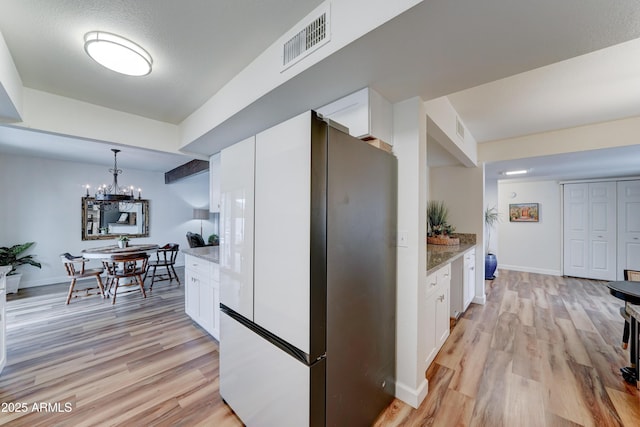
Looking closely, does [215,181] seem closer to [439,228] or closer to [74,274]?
[74,274]

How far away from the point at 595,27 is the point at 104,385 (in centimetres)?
374

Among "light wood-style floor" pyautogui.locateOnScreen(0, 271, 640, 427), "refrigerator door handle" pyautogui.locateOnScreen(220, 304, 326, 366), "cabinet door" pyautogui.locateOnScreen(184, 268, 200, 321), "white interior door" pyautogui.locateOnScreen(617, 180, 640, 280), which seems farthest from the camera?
"white interior door" pyautogui.locateOnScreen(617, 180, 640, 280)

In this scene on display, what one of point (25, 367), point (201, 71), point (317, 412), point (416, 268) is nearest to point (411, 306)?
point (416, 268)

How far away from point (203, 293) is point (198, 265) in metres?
0.32

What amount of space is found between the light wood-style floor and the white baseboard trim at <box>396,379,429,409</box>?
1.6 inches

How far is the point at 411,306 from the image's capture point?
172 centimetres

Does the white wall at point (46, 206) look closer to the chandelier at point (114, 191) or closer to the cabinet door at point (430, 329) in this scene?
the chandelier at point (114, 191)

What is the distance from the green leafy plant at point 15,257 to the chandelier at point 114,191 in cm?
147

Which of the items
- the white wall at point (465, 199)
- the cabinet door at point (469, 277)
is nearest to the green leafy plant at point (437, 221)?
the white wall at point (465, 199)

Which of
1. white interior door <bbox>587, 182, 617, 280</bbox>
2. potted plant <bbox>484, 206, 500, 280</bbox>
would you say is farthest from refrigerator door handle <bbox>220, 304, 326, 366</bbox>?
white interior door <bbox>587, 182, 617, 280</bbox>

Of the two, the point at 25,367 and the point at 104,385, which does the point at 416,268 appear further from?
the point at 25,367

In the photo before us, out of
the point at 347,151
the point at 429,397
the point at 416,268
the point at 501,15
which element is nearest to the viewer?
the point at 501,15

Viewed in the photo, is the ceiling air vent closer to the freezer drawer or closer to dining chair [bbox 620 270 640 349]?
dining chair [bbox 620 270 640 349]

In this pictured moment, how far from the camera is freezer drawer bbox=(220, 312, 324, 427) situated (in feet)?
3.82
